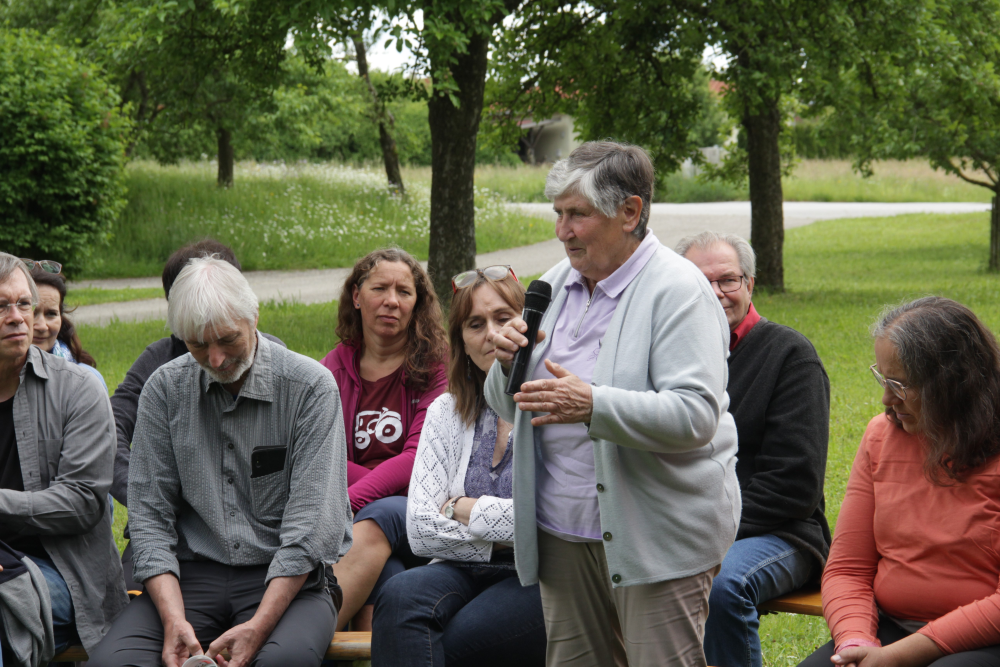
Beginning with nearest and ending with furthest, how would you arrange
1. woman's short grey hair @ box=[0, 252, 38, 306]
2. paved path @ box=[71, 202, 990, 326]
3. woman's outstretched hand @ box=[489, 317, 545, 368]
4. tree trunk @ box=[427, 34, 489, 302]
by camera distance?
1. woman's outstretched hand @ box=[489, 317, 545, 368]
2. woman's short grey hair @ box=[0, 252, 38, 306]
3. tree trunk @ box=[427, 34, 489, 302]
4. paved path @ box=[71, 202, 990, 326]

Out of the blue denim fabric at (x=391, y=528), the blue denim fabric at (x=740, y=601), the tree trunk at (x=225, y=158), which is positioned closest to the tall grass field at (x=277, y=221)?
the tree trunk at (x=225, y=158)

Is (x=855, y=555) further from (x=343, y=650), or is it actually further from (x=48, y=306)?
(x=48, y=306)

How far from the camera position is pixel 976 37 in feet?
42.0

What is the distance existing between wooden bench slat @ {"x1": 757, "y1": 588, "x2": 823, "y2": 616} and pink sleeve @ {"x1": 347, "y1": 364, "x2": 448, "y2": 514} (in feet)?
4.96

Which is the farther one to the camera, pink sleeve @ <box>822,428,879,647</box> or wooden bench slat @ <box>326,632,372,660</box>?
wooden bench slat @ <box>326,632,372,660</box>

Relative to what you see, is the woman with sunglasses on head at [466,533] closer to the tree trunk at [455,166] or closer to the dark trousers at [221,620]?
the dark trousers at [221,620]

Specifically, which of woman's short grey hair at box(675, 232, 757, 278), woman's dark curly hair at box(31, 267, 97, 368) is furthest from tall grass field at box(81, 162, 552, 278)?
woman's short grey hair at box(675, 232, 757, 278)

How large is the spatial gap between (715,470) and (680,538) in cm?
22

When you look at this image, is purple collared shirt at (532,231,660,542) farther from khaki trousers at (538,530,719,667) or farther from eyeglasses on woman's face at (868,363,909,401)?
eyeglasses on woman's face at (868,363,909,401)

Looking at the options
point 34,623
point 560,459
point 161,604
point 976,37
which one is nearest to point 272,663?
point 161,604

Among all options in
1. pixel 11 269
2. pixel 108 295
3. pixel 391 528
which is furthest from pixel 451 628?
pixel 108 295

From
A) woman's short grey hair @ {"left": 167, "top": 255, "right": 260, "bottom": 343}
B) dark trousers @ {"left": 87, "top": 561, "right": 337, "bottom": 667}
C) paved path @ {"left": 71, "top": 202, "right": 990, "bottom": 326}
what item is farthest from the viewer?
paved path @ {"left": 71, "top": 202, "right": 990, "bottom": 326}

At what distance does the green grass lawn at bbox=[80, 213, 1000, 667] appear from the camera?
6268 mm

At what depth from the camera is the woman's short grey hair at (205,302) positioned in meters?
2.99
